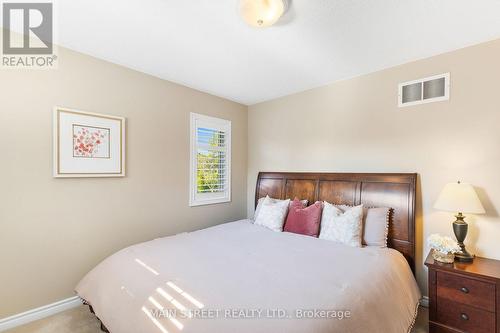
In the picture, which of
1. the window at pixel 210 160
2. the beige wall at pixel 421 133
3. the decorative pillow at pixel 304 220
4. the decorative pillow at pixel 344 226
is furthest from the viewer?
the window at pixel 210 160

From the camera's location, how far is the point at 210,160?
3678 mm

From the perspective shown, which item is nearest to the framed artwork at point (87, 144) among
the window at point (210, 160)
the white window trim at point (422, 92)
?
the window at point (210, 160)

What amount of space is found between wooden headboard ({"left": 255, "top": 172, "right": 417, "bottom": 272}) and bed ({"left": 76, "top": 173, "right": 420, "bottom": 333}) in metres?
0.01

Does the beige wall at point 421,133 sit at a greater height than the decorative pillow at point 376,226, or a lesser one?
greater

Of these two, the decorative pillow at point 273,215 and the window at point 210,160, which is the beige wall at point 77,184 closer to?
the window at point 210,160

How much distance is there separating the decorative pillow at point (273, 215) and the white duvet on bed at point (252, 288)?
58 cm

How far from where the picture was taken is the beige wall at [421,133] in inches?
84.1

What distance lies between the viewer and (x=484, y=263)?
1.99 metres

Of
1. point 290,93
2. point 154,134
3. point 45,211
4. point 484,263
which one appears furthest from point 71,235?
point 484,263

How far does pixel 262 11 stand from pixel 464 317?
281cm

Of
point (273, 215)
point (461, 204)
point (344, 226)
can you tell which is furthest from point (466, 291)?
point (273, 215)

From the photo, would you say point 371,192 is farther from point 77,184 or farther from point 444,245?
point 77,184

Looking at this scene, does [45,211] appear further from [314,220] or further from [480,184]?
[480,184]

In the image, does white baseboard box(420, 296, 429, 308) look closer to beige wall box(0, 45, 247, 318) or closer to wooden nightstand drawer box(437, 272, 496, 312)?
wooden nightstand drawer box(437, 272, 496, 312)
